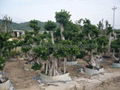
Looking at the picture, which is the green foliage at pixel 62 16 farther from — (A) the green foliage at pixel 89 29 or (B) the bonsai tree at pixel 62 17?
→ (A) the green foliage at pixel 89 29

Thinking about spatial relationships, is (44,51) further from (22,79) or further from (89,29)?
(89,29)

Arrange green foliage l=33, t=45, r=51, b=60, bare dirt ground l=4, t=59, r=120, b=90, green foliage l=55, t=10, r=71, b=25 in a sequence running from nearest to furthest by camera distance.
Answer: bare dirt ground l=4, t=59, r=120, b=90 < green foliage l=33, t=45, r=51, b=60 < green foliage l=55, t=10, r=71, b=25

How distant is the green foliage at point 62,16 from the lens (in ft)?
45.4

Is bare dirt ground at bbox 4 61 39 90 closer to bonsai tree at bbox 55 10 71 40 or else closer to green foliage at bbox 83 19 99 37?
bonsai tree at bbox 55 10 71 40

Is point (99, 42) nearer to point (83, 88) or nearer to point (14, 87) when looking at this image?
point (83, 88)

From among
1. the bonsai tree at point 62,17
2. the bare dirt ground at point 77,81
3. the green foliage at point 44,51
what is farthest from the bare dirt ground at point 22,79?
the bonsai tree at point 62,17

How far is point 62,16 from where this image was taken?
14.0 metres

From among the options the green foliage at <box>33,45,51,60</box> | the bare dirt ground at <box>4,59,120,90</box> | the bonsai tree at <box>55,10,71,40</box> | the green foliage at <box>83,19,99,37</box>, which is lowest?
the bare dirt ground at <box>4,59,120,90</box>

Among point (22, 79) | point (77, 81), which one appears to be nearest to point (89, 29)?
point (77, 81)

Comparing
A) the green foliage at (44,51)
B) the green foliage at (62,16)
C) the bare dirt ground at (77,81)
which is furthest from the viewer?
the green foliage at (62,16)

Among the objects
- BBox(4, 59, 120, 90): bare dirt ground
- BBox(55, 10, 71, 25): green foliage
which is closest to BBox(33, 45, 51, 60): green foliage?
BBox(4, 59, 120, 90): bare dirt ground

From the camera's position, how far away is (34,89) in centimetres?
980

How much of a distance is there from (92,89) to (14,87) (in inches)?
175

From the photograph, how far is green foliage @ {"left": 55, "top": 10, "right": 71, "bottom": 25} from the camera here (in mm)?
13842
